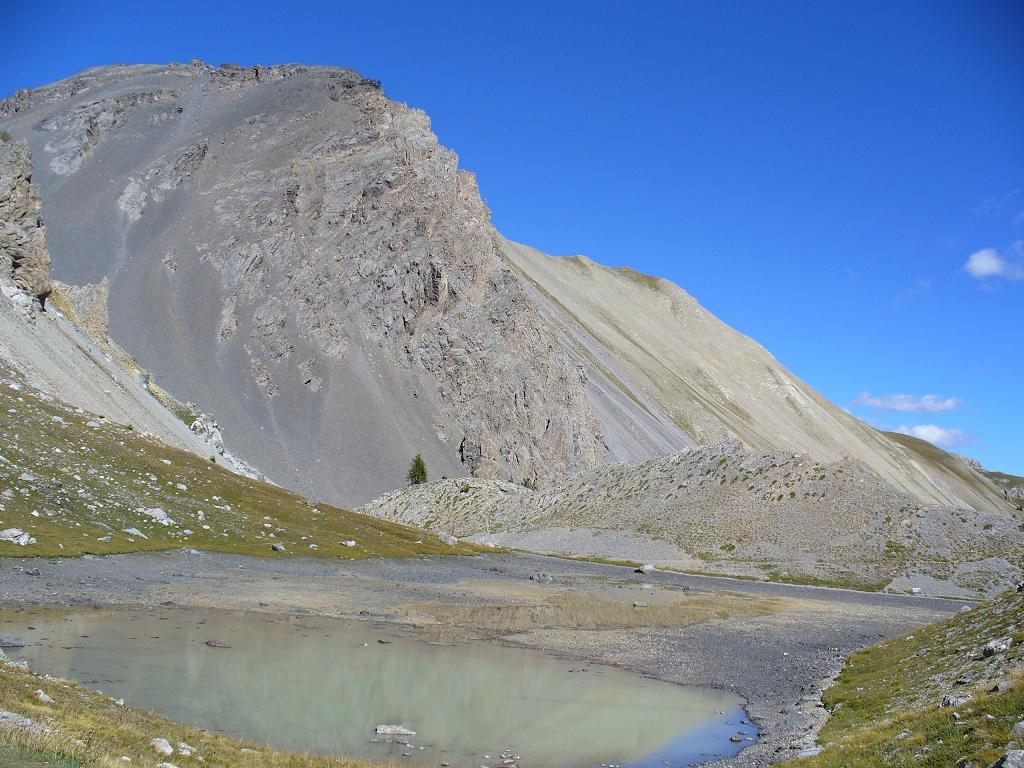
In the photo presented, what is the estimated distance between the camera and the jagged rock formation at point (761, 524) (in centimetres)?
6850

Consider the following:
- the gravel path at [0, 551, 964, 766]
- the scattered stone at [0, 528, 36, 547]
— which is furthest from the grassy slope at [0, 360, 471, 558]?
the gravel path at [0, 551, 964, 766]

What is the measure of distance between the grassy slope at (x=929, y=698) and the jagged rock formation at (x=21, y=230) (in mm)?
66626

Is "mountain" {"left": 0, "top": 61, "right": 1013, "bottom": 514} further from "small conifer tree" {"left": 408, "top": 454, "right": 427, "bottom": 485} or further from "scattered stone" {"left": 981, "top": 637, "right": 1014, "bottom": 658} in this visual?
"scattered stone" {"left": 981, "top": 637, "right": 1014, "bottom": 658}

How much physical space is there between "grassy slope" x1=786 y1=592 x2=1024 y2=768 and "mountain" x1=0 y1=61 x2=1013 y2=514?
305 feet

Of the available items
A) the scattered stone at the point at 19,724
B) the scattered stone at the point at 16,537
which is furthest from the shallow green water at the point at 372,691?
the scattered stone at the point at 16,537

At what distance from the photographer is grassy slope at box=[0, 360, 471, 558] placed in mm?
35312

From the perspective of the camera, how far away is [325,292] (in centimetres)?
14675

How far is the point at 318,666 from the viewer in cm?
2208

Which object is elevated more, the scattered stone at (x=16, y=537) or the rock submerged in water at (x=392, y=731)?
the scattered stone at (x=16, y=537)

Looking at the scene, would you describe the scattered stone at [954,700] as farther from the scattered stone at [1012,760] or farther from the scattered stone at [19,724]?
the scattered stone at [19,724]

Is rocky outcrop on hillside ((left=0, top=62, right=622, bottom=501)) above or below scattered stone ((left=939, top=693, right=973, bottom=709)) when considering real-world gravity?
above

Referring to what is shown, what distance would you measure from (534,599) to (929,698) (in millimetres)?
26888

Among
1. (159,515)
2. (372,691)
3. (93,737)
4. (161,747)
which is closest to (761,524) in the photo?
(159,515)

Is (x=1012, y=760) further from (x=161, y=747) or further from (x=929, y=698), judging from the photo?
(x=161, y=747)
